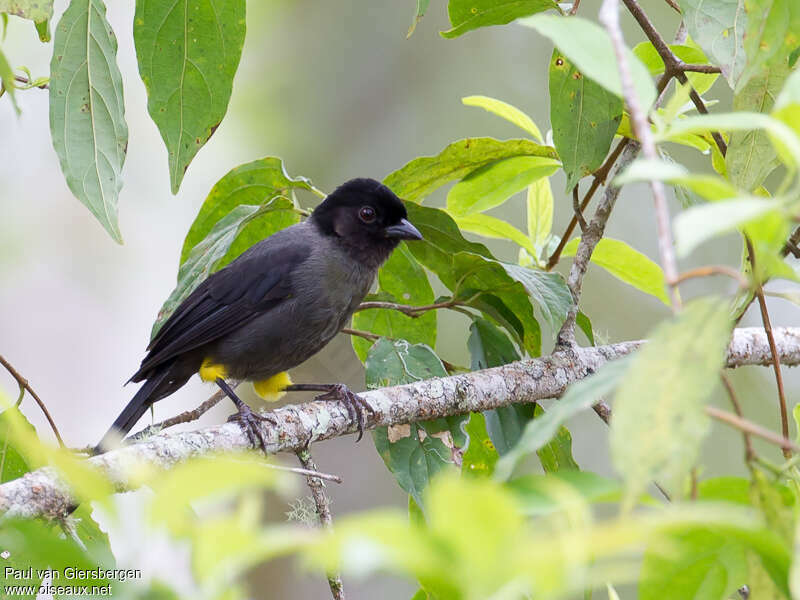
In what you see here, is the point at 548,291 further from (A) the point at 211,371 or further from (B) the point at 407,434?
(A) the point at 211,371

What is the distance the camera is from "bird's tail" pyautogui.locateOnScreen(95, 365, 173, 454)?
12.1 ft

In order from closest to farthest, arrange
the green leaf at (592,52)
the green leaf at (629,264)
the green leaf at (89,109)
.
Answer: the green leaf at (592,52) → the green leaf at (89,109) → the green leaf at (629,264)

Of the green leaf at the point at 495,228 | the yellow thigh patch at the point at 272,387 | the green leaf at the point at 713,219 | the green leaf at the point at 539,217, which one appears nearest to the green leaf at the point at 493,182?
the green leaf at the point at 495,228

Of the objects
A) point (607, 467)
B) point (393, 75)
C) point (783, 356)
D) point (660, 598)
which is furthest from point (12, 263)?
point (660, 598)

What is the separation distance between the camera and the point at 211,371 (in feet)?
13.0

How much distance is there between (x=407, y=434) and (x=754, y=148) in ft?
4.34

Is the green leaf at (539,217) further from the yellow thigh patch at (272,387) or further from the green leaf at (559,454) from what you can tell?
the yellow thigh patch at (272,387)

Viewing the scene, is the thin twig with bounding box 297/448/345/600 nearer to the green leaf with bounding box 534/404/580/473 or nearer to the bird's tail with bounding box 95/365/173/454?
the green leaf with bounding box 534/404/580/473

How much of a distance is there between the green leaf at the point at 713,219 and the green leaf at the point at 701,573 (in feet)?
1.67

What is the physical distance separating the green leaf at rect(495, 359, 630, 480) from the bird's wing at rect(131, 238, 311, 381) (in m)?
3.00

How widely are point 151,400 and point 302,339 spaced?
70cm

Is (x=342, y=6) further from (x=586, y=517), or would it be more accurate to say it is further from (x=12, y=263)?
(x=586, y=517)

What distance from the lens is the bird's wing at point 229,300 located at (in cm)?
387

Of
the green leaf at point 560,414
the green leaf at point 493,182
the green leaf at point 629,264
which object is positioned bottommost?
the green leaf at point 629,264
